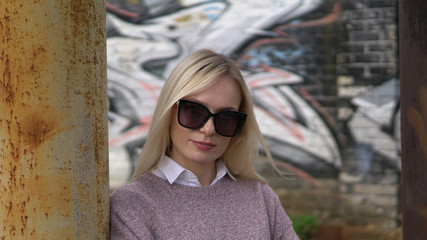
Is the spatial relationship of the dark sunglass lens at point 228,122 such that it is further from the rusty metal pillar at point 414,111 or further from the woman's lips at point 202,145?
the rusty metal pillar at point 414,111

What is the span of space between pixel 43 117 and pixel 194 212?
665mm

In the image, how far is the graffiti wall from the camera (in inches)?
193

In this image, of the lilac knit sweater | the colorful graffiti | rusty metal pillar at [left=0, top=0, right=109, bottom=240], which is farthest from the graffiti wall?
rusty metal pillar at [left=0, top=0, right=109, bottom=240]

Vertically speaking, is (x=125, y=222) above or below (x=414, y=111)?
below

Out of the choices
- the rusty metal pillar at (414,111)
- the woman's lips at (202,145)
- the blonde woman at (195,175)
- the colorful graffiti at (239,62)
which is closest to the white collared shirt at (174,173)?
the blonde woman at (195,175)

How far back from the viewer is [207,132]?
6.07 feet

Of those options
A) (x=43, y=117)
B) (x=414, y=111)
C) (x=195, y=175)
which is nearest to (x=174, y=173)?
(x=195, y=175)

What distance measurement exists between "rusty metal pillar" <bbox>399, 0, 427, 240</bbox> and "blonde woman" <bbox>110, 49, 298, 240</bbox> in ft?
1.53

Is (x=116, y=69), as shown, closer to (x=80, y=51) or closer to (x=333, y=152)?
(x=333, y=152)

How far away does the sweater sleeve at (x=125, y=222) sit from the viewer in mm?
1698

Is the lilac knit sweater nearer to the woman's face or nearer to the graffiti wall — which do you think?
the woman's face

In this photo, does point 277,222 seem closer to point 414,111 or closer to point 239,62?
point 414,111

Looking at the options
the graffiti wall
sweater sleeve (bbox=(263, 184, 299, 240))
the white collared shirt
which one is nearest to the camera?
the white collared shirt

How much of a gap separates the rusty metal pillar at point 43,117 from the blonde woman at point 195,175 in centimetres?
29
